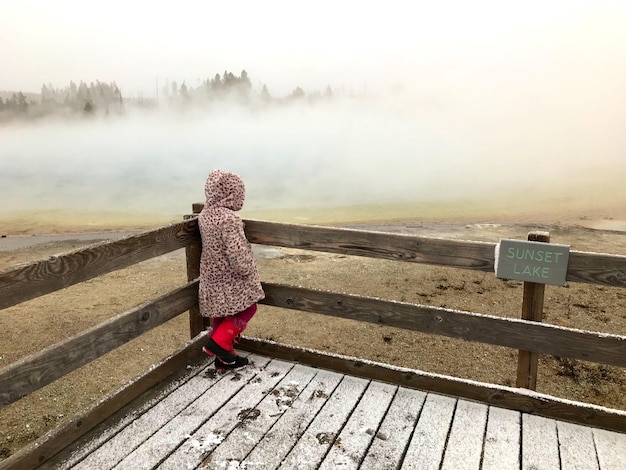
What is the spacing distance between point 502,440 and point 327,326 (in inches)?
197

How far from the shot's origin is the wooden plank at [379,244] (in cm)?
356

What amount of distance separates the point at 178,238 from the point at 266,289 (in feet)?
2.63

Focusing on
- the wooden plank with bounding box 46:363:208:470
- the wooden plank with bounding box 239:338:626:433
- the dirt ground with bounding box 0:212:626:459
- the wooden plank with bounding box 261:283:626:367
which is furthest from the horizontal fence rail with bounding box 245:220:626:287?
the dirt ground with bounding box 0:212:626:459

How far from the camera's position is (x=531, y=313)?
3467mm

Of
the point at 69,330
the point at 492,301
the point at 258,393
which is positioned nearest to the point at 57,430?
the point at 258,393

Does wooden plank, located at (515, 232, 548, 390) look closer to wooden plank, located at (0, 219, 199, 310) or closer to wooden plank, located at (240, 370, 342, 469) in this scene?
wooden plank, located at (240, 370, 342, 469)

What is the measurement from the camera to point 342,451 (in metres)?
3.00

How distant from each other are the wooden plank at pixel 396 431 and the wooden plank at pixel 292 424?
1.46 ft

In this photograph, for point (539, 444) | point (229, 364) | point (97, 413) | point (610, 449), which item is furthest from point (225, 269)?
point (610, 449)

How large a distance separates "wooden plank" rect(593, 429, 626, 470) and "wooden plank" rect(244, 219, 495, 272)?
1179 mm

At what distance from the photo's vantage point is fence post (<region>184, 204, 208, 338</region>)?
13.6ft

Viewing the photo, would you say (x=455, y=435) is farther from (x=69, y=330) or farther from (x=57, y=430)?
(x=69, y=330)

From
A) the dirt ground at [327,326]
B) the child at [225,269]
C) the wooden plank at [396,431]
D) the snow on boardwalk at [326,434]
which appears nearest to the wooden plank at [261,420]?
the snow on boardwalk at [326,434]

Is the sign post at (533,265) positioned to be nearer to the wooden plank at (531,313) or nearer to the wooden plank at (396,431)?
the wooden plank at (531,313)
